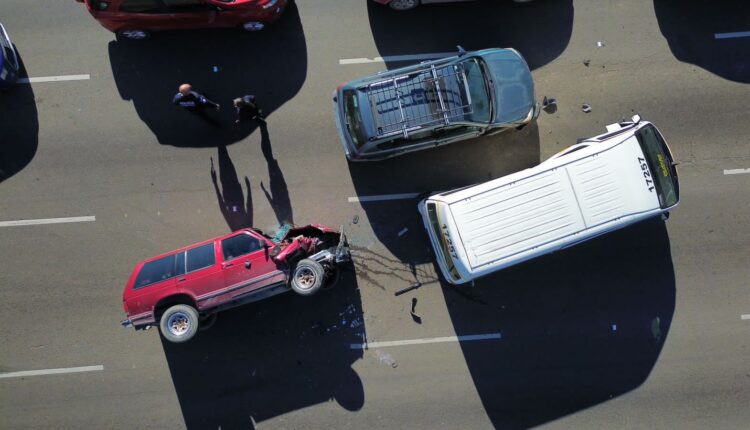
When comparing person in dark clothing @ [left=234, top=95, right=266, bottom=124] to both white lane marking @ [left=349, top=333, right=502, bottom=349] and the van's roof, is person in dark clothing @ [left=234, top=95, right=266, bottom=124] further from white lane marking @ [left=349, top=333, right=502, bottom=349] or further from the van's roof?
white lane marking @ [left=349, top=333, right=502, bottom=349]

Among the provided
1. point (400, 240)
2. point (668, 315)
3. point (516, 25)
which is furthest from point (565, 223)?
point (516, 25)

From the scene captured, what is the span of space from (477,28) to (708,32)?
5.46 metres

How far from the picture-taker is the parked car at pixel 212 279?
8.24 meters

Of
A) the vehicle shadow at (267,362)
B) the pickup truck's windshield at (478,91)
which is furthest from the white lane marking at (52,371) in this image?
the pickup truck's windshield at (478,91)

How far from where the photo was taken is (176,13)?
9094 mm

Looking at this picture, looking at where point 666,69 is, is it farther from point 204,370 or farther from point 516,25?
point 204,370

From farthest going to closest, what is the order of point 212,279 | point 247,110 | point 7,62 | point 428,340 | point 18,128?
1. point 18,128
2. point 428,340
3. point 7,62
4. point 247,110
5. point 212,279

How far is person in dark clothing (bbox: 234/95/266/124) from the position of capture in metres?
8.70

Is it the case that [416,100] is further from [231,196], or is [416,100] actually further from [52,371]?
[52,371]

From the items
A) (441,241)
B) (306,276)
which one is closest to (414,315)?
(441,241)

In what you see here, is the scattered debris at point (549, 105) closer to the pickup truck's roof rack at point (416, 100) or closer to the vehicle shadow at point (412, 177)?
the vehicle shadow at point (412, 177)

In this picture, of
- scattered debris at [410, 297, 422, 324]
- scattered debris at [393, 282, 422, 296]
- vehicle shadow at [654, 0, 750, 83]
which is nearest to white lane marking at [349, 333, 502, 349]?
scattered debris at [410, 297, 422, 324]

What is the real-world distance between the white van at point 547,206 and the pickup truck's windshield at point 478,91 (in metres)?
1.50

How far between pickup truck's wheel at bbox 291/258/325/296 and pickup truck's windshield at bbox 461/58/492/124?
443 cm
